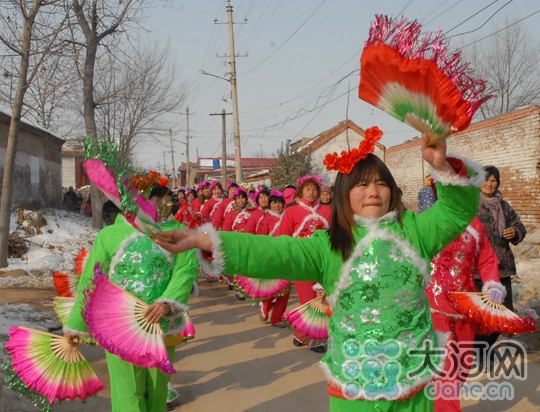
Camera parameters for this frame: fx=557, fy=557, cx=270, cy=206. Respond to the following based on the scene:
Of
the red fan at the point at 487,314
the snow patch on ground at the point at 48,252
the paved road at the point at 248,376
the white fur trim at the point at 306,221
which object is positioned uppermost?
the white fur trim at the point at 306,221

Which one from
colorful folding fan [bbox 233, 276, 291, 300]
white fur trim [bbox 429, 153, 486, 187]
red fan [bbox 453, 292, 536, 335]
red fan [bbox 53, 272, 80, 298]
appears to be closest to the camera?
white fur trim [bbox 429, 153, 486, 187]

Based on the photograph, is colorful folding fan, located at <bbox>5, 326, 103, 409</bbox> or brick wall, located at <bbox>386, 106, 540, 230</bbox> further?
brick wall, located at <bbox>386, 106, 540, 230</bbox>

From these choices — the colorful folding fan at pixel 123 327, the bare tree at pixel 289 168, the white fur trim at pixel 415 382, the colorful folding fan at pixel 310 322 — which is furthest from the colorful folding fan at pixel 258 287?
the bare tree at pixel 289 168

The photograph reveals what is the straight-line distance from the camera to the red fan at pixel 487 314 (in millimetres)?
4152

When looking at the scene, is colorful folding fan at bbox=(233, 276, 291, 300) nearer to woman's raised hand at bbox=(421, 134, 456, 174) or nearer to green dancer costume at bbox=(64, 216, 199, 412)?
green dancer costume at bbox=(64, 216, 199, 412)

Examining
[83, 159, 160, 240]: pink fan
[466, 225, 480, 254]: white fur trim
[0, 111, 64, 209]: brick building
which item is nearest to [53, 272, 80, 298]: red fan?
[83, 159, 160, 240]: pink fan

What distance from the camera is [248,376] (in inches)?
239

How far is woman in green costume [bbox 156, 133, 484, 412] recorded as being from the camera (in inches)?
95.6

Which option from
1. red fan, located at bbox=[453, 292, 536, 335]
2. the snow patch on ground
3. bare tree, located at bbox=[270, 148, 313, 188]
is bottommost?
the snow patch on ground

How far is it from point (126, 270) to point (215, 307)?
242 inches

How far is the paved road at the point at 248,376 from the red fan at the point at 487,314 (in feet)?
3.78

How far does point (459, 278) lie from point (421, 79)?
2.62 m

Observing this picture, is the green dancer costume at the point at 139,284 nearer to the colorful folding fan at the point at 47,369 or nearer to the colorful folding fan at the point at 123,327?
the colorful folding fan at the point at 47,369

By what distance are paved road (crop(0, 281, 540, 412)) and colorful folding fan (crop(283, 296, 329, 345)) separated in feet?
2.77
